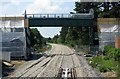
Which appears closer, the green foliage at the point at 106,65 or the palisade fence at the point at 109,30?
the green foliage at the point at 106,65

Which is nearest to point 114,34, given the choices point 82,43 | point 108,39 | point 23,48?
point 108,39

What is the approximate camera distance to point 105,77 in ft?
72.3

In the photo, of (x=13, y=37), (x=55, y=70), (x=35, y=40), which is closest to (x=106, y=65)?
(x=55, y=70)

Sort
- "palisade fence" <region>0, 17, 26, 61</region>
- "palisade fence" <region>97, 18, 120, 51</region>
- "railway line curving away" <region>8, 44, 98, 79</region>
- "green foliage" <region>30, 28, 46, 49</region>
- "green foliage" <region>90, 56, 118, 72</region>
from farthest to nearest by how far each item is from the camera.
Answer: "green foliage" <region>30, 28, 46, 49</region>
"palisade fence" <region>97, 18, 120, 51</region>
"palisade fence" <region>0, 17, 26, 61</region>
"green foliage" <region>90, 56, 118, 72</region>
"railway line curving away" <region>8, 44, 98, 79</region>

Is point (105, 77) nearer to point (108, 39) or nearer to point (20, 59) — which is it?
point (20, 59)

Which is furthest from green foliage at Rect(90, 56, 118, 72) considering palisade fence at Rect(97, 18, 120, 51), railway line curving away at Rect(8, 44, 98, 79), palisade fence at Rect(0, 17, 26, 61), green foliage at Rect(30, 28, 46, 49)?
green foliage at Rect(30, 28, 46, 49)

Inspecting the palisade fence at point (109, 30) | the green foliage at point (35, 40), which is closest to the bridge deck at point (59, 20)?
the palisade fence at point (109, 30)

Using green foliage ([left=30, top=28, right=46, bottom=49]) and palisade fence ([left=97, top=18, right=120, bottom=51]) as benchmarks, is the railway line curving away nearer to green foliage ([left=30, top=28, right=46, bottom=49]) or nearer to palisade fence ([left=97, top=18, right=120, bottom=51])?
palisade fence ([left=97, top=18, right=120, bottom=51])

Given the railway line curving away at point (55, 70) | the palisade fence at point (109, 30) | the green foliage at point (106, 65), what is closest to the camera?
the railway line curving away at point (55, 70)

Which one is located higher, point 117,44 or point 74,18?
point 74,18

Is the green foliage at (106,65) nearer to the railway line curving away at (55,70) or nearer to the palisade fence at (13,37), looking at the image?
the railway line curving away at (55,70)

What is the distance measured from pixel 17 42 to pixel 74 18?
29.4ft

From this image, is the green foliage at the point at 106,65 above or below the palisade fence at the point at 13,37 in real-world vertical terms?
below

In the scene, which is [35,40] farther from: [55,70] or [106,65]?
[55,70]
